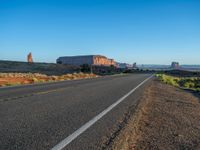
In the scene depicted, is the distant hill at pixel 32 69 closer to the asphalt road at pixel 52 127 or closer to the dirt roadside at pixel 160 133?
the asphalt road at pixel 52 127

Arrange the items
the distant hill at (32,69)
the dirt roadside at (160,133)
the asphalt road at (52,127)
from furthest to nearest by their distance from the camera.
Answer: the distant hill at (32,69) < the dirt roadside at (160,133) < the asphalt road at (52,127)

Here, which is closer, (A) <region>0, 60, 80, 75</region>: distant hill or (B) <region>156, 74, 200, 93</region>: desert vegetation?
(B) <region>156, 74, 200, 93</region>: desert vegetation

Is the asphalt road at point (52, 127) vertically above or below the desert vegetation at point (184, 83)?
above

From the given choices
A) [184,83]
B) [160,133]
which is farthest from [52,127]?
[184,83]

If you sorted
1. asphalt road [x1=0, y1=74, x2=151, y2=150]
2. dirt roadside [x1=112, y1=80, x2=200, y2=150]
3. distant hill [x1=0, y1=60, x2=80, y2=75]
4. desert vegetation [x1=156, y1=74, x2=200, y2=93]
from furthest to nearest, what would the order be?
distant hill [x1=0, y1=60, x2=80, y2=75] < desert vegetation [x1=156, y1=74, x2=200, y2=93] < dirt roadside [x1=112, y1=80, x2=200, y2=150] < asphalt road [x1=0, y1=74, x2=151, y2=150]

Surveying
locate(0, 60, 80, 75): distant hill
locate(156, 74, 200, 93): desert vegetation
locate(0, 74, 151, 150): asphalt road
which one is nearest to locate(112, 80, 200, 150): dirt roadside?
locate(0, 74, 151, 150): asphalt road

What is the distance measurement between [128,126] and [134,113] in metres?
2.11

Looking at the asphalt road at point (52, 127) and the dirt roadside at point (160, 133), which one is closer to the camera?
the asphalt road at point (52, 127)

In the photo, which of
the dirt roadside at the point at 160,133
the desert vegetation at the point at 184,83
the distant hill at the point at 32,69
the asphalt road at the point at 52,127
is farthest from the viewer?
the distant hill at the point at 32,69

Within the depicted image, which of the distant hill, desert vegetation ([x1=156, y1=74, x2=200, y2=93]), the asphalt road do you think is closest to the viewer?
the asphalt road

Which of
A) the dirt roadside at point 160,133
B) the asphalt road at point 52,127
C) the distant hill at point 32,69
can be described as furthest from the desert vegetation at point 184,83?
the distant hill at point 32,69

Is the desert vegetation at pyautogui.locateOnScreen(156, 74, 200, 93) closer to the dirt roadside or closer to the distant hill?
the dirt roadside

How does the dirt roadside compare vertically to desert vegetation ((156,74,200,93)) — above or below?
above

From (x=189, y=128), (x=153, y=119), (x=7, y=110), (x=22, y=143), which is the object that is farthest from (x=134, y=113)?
(x=22, y=143)
